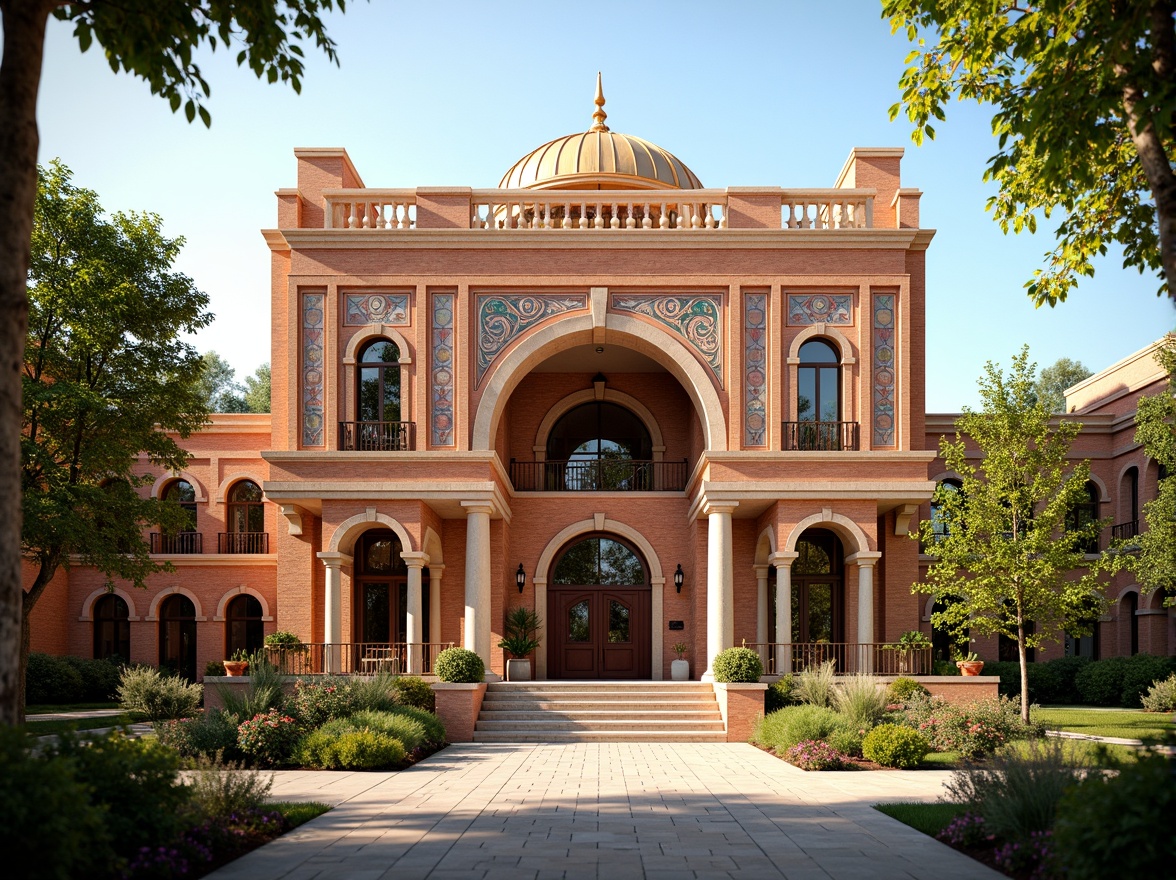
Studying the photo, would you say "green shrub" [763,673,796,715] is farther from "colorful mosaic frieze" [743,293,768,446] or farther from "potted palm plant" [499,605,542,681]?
"potted palm plant" [499,605,542,681]

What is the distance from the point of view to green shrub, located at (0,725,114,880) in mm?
6152

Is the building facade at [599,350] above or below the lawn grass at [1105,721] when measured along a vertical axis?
above

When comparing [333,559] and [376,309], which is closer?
[333,559]

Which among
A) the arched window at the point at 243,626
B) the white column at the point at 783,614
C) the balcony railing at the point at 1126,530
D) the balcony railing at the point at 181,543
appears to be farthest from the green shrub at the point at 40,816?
the balcony railing at the point at 1126,530

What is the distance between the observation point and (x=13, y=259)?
7.55 meters

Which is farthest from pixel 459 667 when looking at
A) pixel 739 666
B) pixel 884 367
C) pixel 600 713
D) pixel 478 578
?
pixel 884 367

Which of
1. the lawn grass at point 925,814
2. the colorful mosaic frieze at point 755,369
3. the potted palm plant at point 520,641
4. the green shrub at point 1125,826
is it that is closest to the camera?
the green shrub at point 1125,826

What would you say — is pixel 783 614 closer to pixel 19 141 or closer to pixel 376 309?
pixel 376 309

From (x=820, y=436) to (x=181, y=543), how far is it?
17.1 metres

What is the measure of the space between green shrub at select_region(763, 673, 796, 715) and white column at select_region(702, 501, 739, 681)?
1.48 m

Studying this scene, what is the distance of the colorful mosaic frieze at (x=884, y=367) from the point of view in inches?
877

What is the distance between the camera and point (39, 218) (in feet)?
62.4

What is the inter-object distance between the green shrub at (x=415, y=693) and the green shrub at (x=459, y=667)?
0.39 metres

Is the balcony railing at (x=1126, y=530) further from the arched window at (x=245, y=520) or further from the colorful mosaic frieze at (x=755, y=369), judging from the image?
the arched window at (x=245, y=520)
